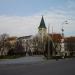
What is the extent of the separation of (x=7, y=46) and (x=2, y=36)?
649 cm

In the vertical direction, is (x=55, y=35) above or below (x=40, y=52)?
above

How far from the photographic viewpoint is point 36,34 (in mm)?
146250

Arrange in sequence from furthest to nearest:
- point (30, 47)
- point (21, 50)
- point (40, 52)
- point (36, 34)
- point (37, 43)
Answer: point (36, 34), point (30, 47), point (37, 43), point (40, 52), point (21, 50)

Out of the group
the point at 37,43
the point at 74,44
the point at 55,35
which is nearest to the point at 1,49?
the point at 37,43

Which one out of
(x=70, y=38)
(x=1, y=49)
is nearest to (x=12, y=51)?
(x=1, y=49)

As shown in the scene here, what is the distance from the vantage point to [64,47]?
152 metres

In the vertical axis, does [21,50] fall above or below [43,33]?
below

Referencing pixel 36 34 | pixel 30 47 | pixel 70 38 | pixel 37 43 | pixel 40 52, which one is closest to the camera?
pixel 40 52

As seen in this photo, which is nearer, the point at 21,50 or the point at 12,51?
the point at 12,51

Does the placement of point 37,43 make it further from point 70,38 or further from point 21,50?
point 70,38

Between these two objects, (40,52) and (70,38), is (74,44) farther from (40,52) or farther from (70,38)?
(40,52)

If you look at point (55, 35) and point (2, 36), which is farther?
point (55, 35)

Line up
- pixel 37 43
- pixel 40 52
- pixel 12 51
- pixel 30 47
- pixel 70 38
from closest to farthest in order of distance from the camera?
1. pixel 12 51
2. pixel 40 52
3. pixel 37 43
4. pixel 30 47
5. pixel 70 38

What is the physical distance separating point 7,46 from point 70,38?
68.6 meters
